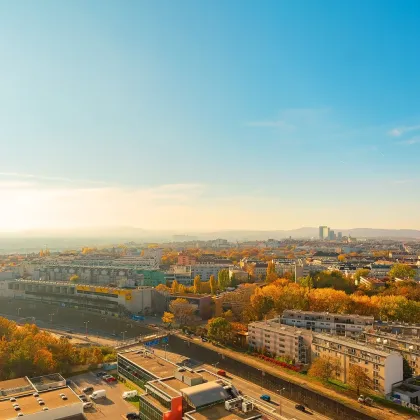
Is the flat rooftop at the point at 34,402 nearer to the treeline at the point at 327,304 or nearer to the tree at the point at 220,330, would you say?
the tree at the point at 220,330

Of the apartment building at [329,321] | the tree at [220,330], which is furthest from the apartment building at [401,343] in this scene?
the tree at [220,330]

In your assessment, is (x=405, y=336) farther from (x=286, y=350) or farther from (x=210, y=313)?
(x=210, y=313)

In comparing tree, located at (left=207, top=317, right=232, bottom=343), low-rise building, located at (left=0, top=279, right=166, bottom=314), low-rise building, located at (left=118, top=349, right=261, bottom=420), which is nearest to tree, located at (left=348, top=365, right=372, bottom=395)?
low-rise building, located at (left=118, top=349, right=261, bottom=420)

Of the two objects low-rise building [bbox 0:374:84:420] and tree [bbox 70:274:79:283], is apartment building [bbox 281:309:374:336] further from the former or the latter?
tree [bbox 70:274:79:283]

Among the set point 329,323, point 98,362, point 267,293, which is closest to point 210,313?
point 267,293

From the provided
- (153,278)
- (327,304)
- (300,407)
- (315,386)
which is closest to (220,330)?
(315,386)

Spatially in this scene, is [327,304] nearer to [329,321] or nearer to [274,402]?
[329,321]
